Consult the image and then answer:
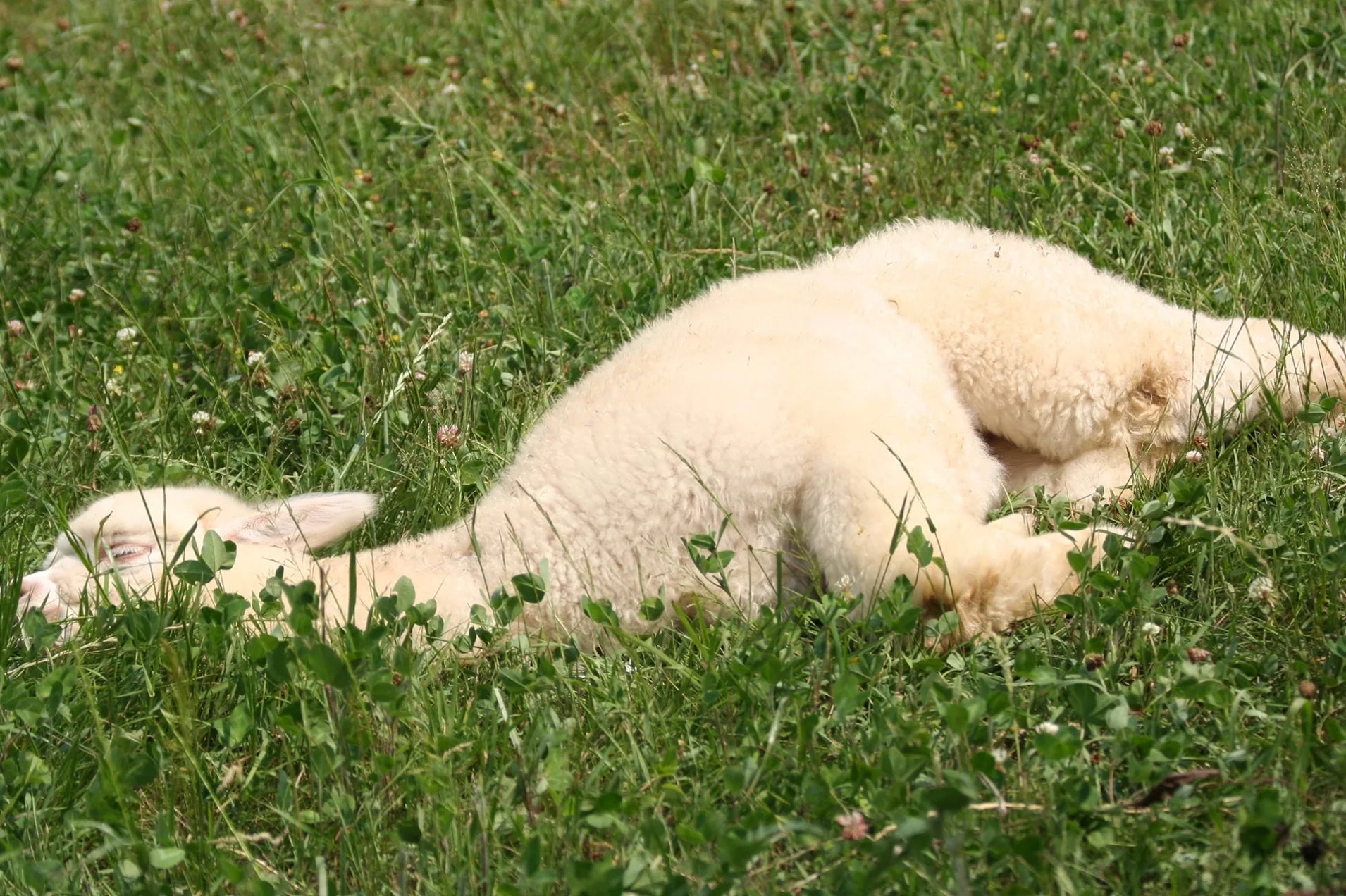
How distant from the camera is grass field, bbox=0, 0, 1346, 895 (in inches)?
95.6

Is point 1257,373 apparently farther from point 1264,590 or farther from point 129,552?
point 129,552

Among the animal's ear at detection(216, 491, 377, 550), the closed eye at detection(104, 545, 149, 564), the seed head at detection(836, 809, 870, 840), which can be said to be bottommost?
the seed head at detection(836, 809, 870, 840)

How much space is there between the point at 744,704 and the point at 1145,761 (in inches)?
28.6

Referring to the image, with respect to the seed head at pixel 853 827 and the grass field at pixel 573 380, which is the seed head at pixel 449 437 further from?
the seed head at pixel 853 827

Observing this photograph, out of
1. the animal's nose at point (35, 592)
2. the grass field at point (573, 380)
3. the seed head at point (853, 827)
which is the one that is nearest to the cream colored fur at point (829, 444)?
the animal's nose at point (35, 592)

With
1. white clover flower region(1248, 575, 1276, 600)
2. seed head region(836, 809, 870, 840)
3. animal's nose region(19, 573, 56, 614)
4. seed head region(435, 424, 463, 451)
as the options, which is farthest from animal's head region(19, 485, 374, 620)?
white clover flower region(1248, 575, 1276, 600)

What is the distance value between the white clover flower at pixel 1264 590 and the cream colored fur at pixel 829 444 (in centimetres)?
36

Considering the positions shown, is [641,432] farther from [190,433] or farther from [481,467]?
[190,433]

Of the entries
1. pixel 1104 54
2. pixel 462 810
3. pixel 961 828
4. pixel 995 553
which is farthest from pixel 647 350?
pixel 1104 54

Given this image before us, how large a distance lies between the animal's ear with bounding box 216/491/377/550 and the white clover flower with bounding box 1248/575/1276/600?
1.95m

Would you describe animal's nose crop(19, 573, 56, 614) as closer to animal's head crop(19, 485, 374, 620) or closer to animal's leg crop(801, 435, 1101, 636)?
animal's head crop(19, 485, 374, 620)

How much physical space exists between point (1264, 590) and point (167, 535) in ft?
7.95

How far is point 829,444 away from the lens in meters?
3.11

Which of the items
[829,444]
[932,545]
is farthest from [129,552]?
[932,545]
